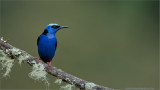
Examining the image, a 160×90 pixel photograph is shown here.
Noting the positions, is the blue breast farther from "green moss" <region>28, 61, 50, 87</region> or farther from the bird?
"green moss" <region>28, 61, 50, 87</region>

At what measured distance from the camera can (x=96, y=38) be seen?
12930 mm

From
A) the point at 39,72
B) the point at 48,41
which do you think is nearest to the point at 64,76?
the point at 39,72

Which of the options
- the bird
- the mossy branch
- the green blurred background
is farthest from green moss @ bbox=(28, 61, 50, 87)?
the green blurred background

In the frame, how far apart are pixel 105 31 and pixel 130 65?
209 centimetres

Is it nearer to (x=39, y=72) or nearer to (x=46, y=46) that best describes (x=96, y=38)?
(x=46, y=46)

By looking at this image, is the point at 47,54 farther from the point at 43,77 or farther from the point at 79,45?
the point at 79,45

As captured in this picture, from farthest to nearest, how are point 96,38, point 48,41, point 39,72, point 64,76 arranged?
point 96,38, point 48,41, point 39,72, point 64,76

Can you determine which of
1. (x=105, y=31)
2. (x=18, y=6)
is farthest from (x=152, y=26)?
(x=18, y=6)

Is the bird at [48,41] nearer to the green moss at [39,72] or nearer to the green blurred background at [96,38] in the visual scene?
the green moss at [39,72]

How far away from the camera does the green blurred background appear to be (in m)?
11.3

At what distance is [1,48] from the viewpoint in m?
5.10

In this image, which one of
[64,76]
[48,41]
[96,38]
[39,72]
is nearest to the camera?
[64,76]

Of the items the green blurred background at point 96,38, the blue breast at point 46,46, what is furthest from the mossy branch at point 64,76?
the green blurred background at point 96,38

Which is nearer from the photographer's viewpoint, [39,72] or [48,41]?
[39,72]
